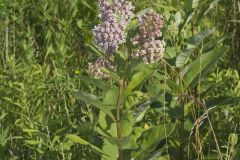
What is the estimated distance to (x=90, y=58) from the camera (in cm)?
484

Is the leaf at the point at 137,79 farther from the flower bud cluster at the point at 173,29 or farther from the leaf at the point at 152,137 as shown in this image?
the flower bud cluster at the point at 173,29

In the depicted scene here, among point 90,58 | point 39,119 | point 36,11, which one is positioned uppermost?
point 36,11

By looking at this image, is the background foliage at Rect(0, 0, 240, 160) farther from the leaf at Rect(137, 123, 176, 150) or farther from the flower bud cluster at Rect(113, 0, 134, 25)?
the flower bud cluster at Rect(113, 0, 134, 25)

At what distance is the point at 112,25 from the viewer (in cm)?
249

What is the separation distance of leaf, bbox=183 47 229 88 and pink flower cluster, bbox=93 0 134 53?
2.02 ft

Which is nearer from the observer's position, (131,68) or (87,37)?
(131,68)

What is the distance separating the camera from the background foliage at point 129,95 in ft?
8.98

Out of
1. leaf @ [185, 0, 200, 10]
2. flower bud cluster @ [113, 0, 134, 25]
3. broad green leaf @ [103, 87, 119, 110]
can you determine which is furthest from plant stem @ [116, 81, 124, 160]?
leaf @ [185, 0, 200, 10]

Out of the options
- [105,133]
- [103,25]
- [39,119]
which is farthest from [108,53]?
[39,119]

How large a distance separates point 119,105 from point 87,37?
2.51m

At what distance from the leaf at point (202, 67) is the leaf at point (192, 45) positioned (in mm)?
63

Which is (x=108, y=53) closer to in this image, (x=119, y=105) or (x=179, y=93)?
(x=119, y=105)

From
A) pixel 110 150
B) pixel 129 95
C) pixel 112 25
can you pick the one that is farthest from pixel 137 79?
pixel 110 150

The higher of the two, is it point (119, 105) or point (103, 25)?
point (103, 25)
